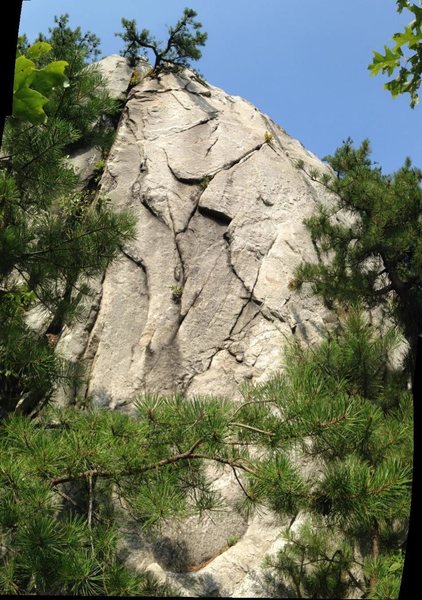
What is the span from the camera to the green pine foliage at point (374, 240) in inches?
327

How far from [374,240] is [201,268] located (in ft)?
11.9

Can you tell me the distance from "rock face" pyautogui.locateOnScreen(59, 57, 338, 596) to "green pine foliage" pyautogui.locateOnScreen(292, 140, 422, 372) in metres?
1.48

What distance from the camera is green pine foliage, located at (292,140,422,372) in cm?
830

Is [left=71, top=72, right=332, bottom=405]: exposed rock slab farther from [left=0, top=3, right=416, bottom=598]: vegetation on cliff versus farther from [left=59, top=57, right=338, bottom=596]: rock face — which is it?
[left=0, top=3, right=416, bottom=598]: vegetation on cliff

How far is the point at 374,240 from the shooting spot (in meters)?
8.40

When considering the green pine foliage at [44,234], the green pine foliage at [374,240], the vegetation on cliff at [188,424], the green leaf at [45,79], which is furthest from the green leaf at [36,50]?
the green pine foliage at [374,240]

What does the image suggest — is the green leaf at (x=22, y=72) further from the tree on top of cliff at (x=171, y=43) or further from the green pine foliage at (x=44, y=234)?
the tree on top of cliff at (x=171, y=43)

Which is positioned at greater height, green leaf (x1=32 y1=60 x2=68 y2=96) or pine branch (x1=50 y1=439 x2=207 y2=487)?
green leaf (x1=32 y1=60 x2=68 y2=96)

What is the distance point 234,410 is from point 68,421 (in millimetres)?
1801

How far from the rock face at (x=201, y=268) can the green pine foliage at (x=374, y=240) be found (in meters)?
1.48

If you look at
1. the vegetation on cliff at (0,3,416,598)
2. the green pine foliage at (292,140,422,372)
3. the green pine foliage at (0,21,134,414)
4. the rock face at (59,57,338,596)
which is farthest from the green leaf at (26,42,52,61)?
the green pine foliage at (292,140,422,372)

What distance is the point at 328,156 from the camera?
9.64 metres

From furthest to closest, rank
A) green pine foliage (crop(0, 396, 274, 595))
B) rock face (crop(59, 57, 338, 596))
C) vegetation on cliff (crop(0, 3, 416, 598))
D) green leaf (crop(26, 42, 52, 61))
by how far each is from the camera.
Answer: rock face (crop(59, 57, 338, 596)) → green pine foliage (crop(0, 396, 274, 595)) → vegetation on cliff (crop(0, 3, 416, 598)) → green leaf (crop(26, 42, 52, 61))

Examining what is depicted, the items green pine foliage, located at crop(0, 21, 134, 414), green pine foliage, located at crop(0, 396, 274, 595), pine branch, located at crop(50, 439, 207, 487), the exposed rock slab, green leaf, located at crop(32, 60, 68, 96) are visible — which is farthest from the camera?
the exposed rock slab
